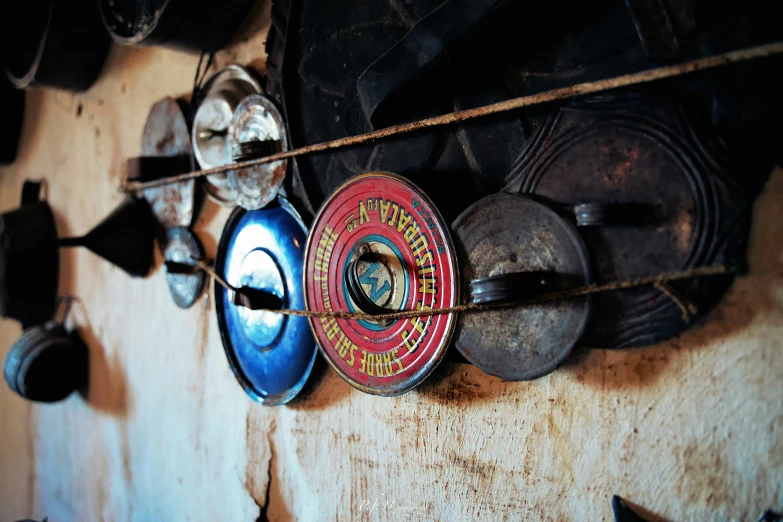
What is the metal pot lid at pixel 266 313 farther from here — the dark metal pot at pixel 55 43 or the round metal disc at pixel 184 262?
the dark metal pot at pixel 55 43

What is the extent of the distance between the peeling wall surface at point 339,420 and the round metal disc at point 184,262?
3cm

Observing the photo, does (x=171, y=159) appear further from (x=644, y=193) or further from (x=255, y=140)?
(x=644, y=193)

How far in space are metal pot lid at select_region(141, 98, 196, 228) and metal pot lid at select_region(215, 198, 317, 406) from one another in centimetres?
25

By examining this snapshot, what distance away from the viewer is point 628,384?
2.49ft

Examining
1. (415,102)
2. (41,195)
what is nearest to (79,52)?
(41,195)

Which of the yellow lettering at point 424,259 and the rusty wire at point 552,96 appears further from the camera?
the yellow lettering at point 424,259

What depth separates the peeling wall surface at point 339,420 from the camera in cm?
67

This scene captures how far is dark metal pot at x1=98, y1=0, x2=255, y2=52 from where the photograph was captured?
126cm

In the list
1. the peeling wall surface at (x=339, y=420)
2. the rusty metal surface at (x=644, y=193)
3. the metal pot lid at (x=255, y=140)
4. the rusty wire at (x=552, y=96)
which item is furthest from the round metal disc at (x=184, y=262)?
the rusty metal surface at (x=644, y=193)

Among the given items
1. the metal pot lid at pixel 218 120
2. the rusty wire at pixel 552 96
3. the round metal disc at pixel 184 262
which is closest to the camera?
the rusty wire at pixel 552 96

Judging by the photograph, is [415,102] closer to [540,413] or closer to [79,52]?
[540,413]

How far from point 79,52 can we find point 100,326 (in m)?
0.99

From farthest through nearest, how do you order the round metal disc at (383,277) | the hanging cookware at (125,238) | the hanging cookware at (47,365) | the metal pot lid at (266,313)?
the hanging cookware at (47,365), the hanging cookware at (125,238), the metal pot lid at (266,313), the round metal disc at (383,277)

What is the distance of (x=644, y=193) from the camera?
690mm
